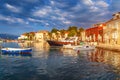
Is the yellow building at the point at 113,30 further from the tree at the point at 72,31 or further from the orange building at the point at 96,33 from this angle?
the tree at the point at 72,31

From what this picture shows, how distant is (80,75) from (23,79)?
317 inches

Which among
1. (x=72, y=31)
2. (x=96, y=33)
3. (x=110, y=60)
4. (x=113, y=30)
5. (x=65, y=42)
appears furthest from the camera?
(x=72, y=31)

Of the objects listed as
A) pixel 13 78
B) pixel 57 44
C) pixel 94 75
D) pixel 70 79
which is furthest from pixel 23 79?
pixel 57 44

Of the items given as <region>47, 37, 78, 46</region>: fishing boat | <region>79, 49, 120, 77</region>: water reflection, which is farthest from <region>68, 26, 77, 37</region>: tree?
<region>79, 49, 120, 77</region>: water reflection

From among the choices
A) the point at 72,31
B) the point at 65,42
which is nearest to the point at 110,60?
the point at 65,42

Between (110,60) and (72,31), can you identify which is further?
(72,31)

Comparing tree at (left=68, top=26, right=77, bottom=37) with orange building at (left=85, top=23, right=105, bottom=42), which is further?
tree at (left=68, top=26, right=77, bottom=37)

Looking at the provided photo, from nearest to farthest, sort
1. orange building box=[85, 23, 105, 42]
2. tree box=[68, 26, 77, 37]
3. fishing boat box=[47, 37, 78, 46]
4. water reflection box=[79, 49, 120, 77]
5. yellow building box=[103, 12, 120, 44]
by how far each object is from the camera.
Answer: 1. water reflection box=[79, 49, 120, 77]
2. yellow building box=[103, 12, 120, 44]
3. fishing boat box=[47, 37, 78, 46]
4. orange building box=[85, 23, 105, 42]
5. tree box=[68, 26, 77, 37]

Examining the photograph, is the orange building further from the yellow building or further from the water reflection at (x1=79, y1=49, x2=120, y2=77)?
the water reflection at (x1=79, y1=49, x2=120, y2=77)

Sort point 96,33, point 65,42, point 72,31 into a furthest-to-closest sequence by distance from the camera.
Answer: point 72,31 < point 96,33 < point 65,42

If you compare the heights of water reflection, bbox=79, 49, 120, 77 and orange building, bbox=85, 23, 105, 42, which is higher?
orange building, bbox=85, 23, 105, 42

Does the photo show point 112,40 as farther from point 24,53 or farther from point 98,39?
point 24,53

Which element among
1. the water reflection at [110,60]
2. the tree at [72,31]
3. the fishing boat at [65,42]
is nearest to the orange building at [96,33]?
the tree at [72,31]

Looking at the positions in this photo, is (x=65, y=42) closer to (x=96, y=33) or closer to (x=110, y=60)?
(x=96, y=33)
